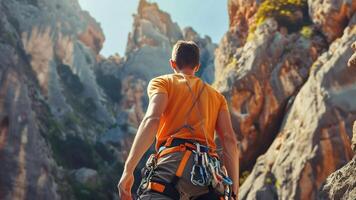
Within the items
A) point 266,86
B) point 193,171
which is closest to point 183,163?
point 193,171

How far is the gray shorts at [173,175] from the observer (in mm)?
4438

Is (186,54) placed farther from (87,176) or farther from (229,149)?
(87,176)

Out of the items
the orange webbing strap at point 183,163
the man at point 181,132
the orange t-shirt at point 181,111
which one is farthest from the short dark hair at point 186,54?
the orange webbing strap at point 183,163

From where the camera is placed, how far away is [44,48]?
58.3m

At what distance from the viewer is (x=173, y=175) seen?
452cm

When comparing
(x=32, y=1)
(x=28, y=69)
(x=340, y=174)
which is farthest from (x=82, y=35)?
(x=340, y=174)

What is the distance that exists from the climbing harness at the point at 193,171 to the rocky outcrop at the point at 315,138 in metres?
15.8

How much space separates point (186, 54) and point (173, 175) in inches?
52.0

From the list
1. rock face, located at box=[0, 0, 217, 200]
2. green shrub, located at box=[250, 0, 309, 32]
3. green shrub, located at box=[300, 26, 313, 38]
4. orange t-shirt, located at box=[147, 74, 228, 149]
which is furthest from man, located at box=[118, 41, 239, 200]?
rock face, located at box=[0, 0, 217, 200]

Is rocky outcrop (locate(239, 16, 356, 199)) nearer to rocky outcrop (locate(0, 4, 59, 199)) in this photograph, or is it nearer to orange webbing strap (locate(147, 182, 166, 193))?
rocky outcrop (locate(0, 4, 59, 199))

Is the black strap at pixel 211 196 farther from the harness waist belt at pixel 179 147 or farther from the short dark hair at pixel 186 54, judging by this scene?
the short dark hair at pixel 186 54

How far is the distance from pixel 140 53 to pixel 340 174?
78001 mm

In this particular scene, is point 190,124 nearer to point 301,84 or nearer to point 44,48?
point 301,84

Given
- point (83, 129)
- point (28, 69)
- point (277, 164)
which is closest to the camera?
point (277, 164)
